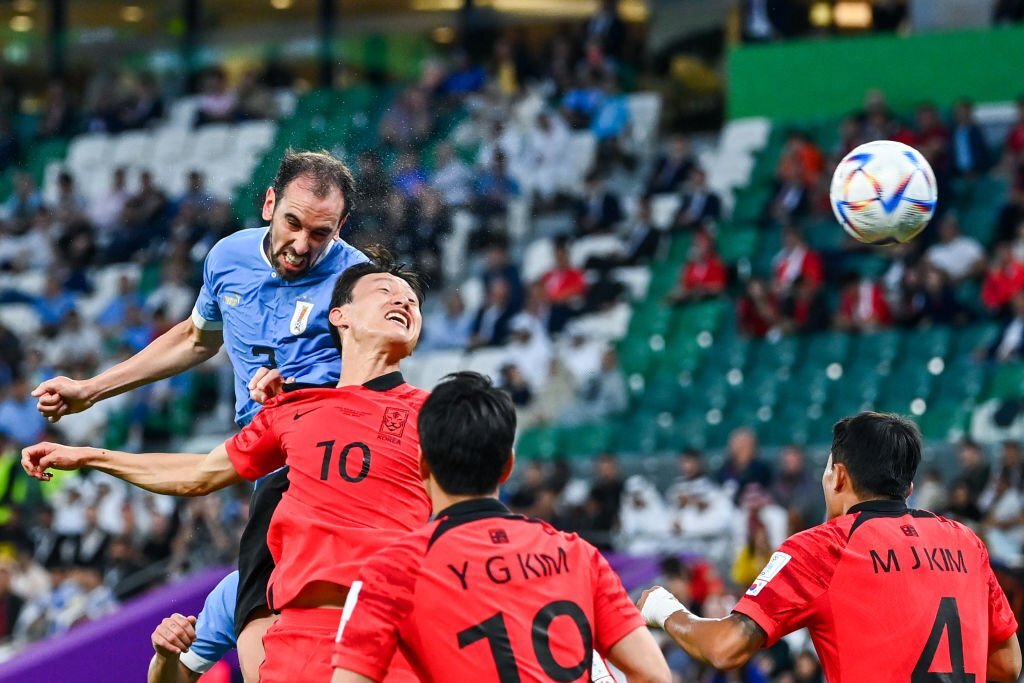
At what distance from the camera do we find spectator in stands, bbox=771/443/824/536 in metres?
13.4

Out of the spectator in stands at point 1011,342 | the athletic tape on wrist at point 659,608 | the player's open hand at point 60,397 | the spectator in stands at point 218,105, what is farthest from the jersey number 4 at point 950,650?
the spectator in stands at point 218,105

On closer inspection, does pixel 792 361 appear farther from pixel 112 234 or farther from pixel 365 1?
pixel 365 1

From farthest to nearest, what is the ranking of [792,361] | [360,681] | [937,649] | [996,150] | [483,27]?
1. [483,27]
2. [996,150]
3. [792,361]
4. [937,649]
5. [360,681]

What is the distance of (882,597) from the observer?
5.03 metres

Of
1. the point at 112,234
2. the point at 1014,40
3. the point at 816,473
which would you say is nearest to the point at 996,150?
the point at 1014,40

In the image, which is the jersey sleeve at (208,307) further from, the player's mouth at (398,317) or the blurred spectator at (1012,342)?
the blurred spectator at (1012,342)

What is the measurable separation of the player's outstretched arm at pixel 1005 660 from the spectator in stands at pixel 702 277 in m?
11.8

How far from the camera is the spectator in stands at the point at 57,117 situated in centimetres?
2471

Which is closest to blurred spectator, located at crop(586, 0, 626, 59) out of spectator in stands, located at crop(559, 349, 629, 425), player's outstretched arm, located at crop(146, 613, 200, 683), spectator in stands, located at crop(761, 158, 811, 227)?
spectator in stands, located at crop(761, 158, 811, 227)

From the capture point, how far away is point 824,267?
1644 centimetres

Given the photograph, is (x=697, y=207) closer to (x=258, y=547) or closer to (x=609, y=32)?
(x=609, y=32)

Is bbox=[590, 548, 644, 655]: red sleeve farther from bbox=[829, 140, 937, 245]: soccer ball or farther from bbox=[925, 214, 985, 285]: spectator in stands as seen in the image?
bbox=[925, 214, 985, 285]: spectator in stands

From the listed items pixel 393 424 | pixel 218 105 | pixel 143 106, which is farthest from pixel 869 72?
pixel 393 424

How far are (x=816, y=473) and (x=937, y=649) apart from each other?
899 centimetres
